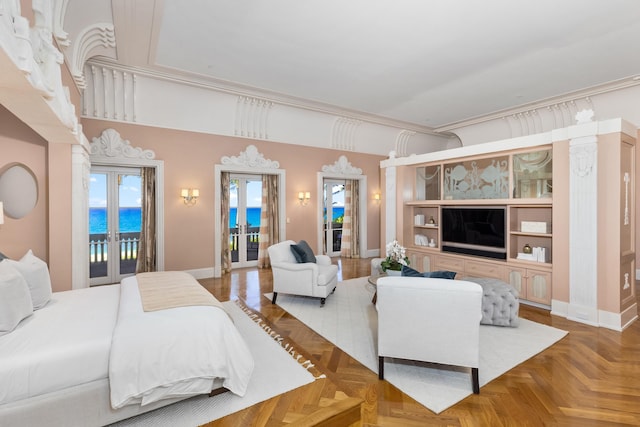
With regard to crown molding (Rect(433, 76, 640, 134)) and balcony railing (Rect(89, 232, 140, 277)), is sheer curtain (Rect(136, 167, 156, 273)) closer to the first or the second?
balcony railing (Rect(89, 232, 140, 277))

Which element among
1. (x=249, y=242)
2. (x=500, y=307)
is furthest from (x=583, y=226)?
(x=249, y=242)

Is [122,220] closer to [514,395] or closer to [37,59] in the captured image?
[37,59]

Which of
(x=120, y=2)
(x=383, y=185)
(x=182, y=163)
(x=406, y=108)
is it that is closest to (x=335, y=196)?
(x=383, y=185)

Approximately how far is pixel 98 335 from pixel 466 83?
262 inches

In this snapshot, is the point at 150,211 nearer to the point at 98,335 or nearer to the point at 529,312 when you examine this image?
the point at 98,335

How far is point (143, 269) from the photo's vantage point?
Result: 6.28 metres

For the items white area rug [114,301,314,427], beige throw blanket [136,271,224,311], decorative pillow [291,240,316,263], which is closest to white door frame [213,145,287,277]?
decorative pillow [291,240,316,263]

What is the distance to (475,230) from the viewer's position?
5719 millimetres

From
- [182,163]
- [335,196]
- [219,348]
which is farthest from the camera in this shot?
[335,196]

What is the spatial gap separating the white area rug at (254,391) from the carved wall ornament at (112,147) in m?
4.24

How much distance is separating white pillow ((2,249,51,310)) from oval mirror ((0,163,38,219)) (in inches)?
39.3

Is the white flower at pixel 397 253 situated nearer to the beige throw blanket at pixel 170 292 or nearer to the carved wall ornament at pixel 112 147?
the beige throw blanket at pixel 170 292

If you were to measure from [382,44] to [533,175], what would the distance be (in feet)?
10.2

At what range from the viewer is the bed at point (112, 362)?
1882 millimetres
